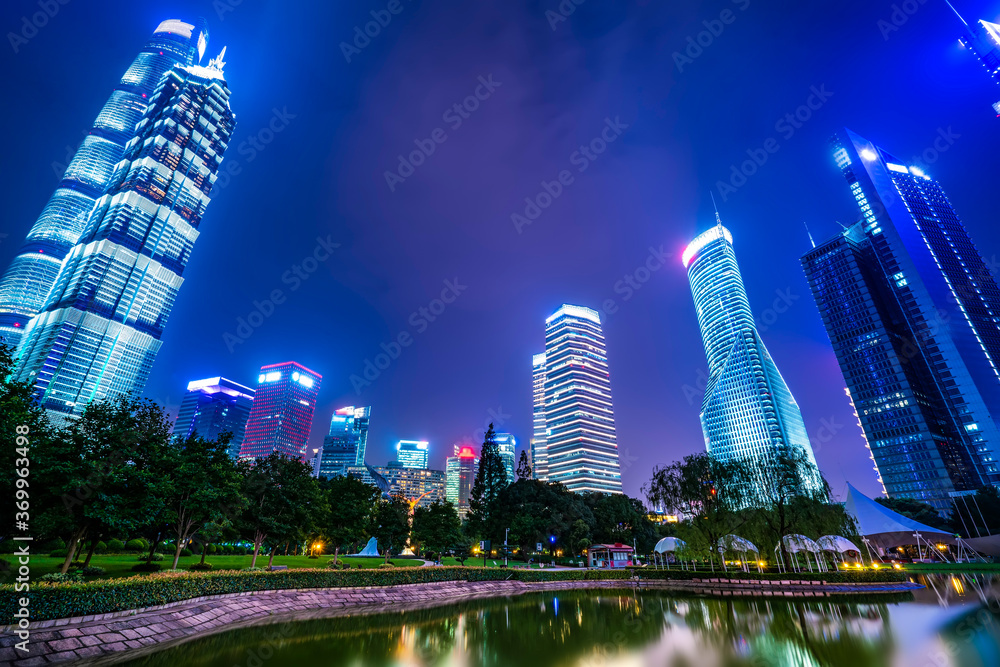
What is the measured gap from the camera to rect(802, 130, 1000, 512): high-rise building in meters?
110

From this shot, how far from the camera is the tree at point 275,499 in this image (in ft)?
106

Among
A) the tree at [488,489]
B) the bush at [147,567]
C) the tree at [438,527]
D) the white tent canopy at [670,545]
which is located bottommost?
the bush at [147,567]

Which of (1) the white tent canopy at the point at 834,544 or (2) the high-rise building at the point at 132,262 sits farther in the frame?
(2) the high-rise building at the point at 132,262

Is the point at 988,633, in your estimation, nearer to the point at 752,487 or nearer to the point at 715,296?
the point at 752,487

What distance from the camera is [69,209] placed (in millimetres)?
165000

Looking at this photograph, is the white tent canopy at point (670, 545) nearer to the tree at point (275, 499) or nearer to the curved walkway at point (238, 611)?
the curved walkway at point (238, 611)

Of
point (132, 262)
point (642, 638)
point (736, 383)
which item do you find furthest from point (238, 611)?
point (736, 383)

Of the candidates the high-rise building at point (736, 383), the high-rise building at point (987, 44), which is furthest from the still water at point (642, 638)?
the high-rise building at point (736, 383)

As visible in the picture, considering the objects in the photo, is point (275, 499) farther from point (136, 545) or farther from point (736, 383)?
point (736, 383)

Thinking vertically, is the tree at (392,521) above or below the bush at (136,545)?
above

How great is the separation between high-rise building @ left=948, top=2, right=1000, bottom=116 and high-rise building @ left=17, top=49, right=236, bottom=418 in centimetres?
23979

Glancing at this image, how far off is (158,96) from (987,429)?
964 feet

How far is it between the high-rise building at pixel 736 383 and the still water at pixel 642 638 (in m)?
141

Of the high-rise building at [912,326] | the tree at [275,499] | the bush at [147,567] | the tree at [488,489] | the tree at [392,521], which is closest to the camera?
the bush at [147,567]
